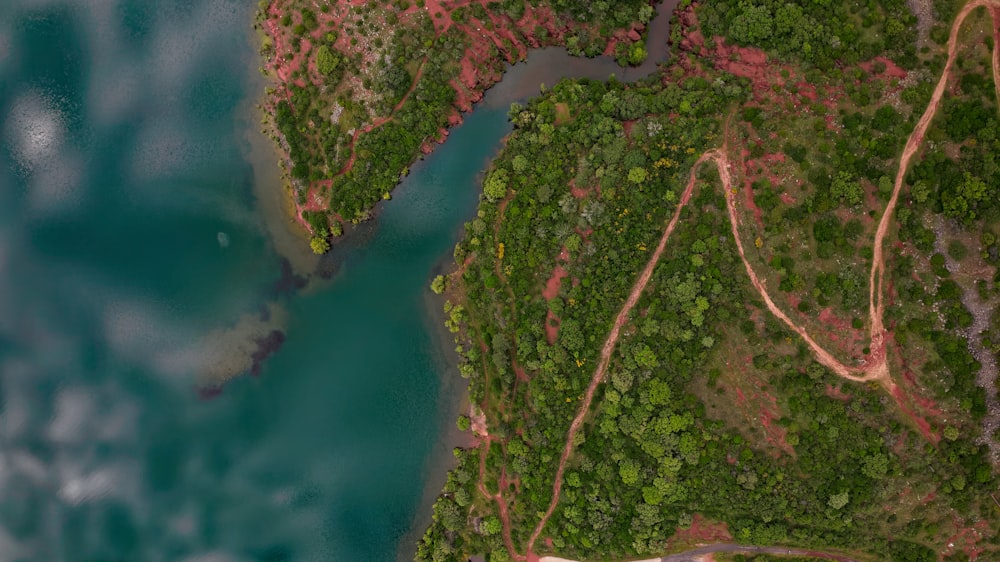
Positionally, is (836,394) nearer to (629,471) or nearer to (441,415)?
(629,471)

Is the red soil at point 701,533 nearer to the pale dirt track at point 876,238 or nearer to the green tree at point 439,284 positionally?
the pale dirt track at point 876,238

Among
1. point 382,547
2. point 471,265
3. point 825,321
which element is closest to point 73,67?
point 471,265

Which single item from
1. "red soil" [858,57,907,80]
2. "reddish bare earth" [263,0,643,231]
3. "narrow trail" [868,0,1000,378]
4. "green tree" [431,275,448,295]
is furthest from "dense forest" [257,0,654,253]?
"narrow trail" [868,0,1000,378]

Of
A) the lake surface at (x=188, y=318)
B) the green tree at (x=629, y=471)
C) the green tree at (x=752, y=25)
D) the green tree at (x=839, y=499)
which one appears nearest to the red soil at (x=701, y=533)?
the green tree at (x=629, y=471)

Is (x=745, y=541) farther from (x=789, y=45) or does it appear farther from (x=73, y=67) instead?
(x=73, y=67)

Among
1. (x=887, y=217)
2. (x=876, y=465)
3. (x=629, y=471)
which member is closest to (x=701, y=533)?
(x=629, y=471)
